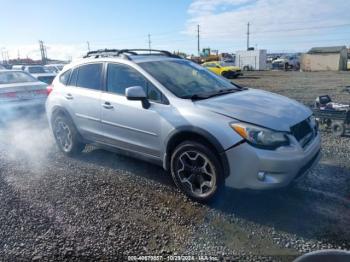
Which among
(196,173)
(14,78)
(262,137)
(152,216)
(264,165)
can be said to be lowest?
(152,216)

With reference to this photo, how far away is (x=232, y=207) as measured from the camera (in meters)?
3.65

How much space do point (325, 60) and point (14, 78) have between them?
125 feet

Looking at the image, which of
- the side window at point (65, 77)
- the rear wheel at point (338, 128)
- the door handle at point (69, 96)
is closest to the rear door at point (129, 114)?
the door handle at point (69, 96)

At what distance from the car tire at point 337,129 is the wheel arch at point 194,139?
4074mm

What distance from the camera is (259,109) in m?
3.54

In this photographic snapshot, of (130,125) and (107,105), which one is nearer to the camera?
(130,125)

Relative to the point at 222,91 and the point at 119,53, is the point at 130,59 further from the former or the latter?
the point at 222,91

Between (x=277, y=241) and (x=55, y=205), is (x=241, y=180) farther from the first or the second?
(x=55, y=205)

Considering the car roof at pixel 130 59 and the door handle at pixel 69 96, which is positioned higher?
the car roof at pixel 130 59

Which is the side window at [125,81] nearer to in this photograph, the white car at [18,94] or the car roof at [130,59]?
the car roof at [130,59]

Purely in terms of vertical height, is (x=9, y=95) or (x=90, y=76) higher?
(x=90, y=76)

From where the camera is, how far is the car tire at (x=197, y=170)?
11.4ft

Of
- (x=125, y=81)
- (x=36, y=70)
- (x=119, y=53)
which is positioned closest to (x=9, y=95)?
(x=119, y=53)

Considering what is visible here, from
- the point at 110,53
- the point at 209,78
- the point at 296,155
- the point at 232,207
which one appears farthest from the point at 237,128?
the point at 110,53
